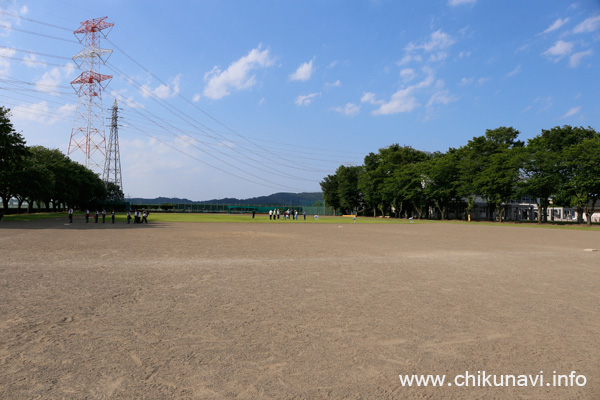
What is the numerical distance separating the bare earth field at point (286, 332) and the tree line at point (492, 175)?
5269cm

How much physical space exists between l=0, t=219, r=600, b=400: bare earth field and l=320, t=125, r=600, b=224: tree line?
5269 cm

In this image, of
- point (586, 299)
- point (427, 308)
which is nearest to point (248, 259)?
point (427, 308)

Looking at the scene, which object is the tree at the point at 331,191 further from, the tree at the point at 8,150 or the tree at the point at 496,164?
the tree at the point at 8,150

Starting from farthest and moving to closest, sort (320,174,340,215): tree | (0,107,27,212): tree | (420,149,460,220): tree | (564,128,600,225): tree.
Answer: (320,174,340,215): tree, (420,149,460,220): tree, (564,128,600,225): tree, (0,107,27,212): tree

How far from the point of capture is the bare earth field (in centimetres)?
387

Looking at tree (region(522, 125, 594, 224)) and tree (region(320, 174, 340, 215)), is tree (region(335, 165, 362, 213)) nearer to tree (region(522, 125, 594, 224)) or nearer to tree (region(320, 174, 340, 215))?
tree (region(320, 174, 340, 215))

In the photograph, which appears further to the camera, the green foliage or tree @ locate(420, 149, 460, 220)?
tree @ locate(420, 149, 460, 220)

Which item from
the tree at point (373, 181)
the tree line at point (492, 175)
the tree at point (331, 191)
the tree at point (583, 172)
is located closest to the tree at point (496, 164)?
the tree line at point (492, 175)

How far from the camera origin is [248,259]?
13.5 m

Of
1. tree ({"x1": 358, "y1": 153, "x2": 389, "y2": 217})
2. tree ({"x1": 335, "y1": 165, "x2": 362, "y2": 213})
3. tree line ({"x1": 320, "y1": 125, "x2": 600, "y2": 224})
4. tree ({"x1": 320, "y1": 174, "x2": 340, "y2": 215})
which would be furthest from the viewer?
tree ({"x1": 320, "y1": 174, "x2": 340, "y2": 215})

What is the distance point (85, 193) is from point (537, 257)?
91.1 metres

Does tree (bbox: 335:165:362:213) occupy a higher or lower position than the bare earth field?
higher

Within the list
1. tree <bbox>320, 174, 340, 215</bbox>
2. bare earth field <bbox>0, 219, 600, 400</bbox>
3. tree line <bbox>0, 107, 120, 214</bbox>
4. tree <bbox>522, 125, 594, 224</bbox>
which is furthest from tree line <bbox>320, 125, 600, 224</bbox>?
tree line <bbox>0, 107, 120, 214</bbox>

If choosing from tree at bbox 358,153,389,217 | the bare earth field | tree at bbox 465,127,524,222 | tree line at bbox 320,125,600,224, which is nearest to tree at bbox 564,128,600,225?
tree line at bbox 320,125,600,224
